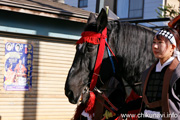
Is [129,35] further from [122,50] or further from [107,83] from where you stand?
[107,83]

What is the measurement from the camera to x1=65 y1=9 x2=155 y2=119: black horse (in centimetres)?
309

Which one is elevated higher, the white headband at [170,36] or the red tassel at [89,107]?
the white headband at [170,36]

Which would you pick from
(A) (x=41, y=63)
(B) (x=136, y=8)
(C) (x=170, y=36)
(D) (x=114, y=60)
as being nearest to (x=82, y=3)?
(B) (x=136, y=8)

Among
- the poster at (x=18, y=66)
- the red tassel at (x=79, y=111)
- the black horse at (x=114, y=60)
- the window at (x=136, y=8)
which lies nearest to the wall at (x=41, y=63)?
the poster at (x=18, y=66)

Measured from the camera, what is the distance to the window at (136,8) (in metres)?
16.0

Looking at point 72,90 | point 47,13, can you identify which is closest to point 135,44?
point 72,90

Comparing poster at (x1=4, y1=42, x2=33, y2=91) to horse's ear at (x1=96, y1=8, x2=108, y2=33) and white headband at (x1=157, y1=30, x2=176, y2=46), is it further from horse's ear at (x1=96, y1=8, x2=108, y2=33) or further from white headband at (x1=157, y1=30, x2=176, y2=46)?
white headband at (x1=157, y1=30, x2=176, y2=46)

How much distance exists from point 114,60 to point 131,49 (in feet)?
0.79

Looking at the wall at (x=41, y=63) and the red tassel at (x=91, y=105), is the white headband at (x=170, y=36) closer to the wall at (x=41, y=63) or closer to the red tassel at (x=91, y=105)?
the red tassel at (x=91, y=105)

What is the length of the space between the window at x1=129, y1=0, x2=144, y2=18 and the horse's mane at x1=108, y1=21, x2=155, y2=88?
42.6ft

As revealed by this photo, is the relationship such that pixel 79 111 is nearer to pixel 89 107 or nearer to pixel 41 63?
pixel 89 107

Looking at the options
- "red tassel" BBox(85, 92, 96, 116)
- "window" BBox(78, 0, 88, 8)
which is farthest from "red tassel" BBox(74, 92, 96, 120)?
"window" BBox(78, 0, 88, 8)

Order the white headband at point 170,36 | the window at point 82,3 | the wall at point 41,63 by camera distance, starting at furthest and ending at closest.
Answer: the window at point 82,3
the wall at point 41,63
the white headband at point 170,36

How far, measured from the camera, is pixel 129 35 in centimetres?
325
